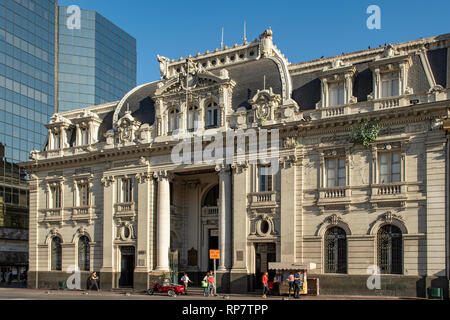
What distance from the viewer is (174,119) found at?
45.9m

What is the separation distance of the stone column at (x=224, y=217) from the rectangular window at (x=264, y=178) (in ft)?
8.33

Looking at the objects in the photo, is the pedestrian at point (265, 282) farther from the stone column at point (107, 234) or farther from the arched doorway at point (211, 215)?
the stone column at point (107, 234)

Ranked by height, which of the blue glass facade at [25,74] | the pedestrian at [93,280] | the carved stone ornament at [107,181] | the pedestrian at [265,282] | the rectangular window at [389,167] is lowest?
the pedestrian at [93,280]

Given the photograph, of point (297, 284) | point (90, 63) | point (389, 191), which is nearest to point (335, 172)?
point (389, 191)

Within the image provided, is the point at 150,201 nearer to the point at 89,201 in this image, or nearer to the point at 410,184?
the point at 89,201

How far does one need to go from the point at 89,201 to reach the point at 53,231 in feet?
16.5

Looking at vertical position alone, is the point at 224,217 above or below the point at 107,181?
below

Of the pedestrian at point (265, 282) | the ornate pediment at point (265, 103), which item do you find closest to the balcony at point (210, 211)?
the ornate pediment at point (265, 103)

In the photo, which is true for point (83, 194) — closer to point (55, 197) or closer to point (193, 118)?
point (55, 197)

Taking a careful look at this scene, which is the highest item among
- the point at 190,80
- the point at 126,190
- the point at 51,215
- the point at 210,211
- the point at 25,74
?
the point at 25,74

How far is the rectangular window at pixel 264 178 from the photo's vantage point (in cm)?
4066

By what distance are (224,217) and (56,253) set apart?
18209 millimetres

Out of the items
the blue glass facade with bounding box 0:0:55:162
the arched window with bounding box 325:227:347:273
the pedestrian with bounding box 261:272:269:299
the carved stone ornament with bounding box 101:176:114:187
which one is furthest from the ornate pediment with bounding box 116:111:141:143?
the blue glass facade with bounding box 0:0:55:162
